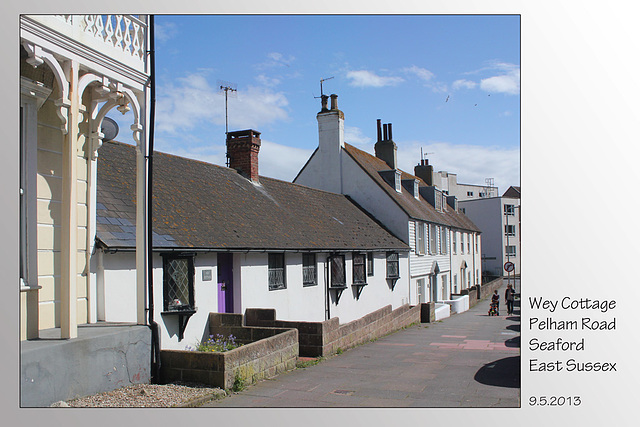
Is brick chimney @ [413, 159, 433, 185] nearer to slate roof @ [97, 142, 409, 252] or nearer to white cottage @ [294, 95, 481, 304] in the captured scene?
white cottage @ [294, 95, 481, 304]

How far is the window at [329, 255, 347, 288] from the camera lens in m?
19.4

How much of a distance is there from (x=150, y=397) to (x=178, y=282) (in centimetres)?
405

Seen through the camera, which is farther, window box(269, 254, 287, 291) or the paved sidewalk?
window box(269, 254, 287, 291)

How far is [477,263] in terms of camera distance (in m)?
48.1

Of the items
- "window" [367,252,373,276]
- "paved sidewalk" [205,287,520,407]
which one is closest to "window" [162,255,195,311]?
"paved sidewalk" [205,287,520,407]

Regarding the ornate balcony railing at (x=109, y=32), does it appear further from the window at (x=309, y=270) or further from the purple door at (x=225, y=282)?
the window at (x=309, y=270)

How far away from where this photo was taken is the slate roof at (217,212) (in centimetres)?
1163

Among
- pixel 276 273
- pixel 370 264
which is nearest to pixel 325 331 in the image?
pixel 276 273

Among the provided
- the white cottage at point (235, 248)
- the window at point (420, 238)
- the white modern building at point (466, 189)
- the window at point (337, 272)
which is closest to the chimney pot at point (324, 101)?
the white cottage at point (235, 248)

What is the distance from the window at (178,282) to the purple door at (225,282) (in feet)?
6.69

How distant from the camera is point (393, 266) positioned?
2591 centimetres

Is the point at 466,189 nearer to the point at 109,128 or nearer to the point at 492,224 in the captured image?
the point at 492,224

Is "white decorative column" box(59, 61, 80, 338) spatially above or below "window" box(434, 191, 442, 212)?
below

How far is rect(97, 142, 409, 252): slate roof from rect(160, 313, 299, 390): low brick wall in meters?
2.41
